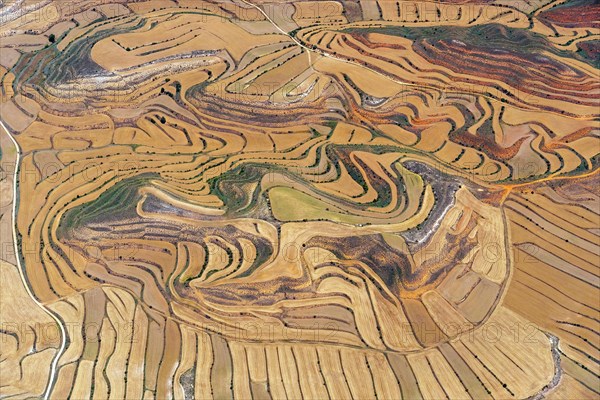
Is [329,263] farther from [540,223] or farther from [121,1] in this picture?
[121,1]

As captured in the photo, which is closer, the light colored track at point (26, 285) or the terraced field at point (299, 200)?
the light colored track at point (26, 285)

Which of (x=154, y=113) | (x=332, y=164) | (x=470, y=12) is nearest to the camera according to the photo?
(x=332, y=164)

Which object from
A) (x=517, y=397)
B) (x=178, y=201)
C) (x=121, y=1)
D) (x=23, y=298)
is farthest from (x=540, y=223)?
(x=121, y=1)

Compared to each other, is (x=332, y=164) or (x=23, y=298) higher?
(x=332, y=164)

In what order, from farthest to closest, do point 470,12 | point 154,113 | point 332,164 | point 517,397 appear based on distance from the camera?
1. point 470,12
2. point 154,113
3. point 332,164
4. point 517,397

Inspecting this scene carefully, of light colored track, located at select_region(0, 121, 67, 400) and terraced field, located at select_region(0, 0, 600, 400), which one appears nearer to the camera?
light colored track, located at select_region(0, 121, 67, 400)

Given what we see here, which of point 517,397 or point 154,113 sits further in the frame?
point 154,113

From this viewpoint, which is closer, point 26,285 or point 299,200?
point 26,285

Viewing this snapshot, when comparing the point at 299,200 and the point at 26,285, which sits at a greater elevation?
the point at 299,200
